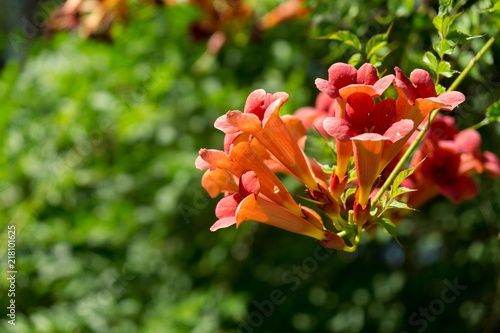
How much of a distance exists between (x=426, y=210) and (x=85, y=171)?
179 cm

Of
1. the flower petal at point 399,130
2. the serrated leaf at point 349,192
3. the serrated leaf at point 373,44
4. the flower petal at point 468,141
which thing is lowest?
the flower petal at point 468,141

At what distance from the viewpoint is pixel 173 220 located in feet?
12.4

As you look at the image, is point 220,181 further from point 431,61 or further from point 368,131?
point 431,61

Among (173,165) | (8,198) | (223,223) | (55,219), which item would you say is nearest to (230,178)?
(223,223)

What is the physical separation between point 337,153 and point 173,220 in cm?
247

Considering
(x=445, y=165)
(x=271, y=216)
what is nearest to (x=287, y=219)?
(x=271, y=216)

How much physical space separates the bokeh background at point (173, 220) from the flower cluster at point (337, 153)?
1610mm

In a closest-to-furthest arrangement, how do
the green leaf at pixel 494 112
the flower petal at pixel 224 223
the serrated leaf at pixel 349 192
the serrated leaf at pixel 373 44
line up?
the flower petal at pixel 224 223 → the serrated leaf at pixel 349 192 → the serrated leaf at pixel 373 44 → the green leaf at pixel 494 112

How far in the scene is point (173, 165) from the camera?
10.9 ft

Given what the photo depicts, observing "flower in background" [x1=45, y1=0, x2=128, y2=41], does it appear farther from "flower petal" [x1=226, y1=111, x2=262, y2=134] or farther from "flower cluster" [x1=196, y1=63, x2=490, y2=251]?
"flower petal" [x1=226, y1=111, x2=262, y2=134]

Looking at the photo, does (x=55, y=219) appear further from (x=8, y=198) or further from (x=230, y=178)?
(x=230, y=178)

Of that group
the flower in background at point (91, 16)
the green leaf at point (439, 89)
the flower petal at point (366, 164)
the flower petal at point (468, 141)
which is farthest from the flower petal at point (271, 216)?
the flower in background at point (91, 16)

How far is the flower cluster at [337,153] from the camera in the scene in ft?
4.17

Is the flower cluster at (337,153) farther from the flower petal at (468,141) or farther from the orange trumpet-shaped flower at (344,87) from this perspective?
the flower petal at (468,141)
